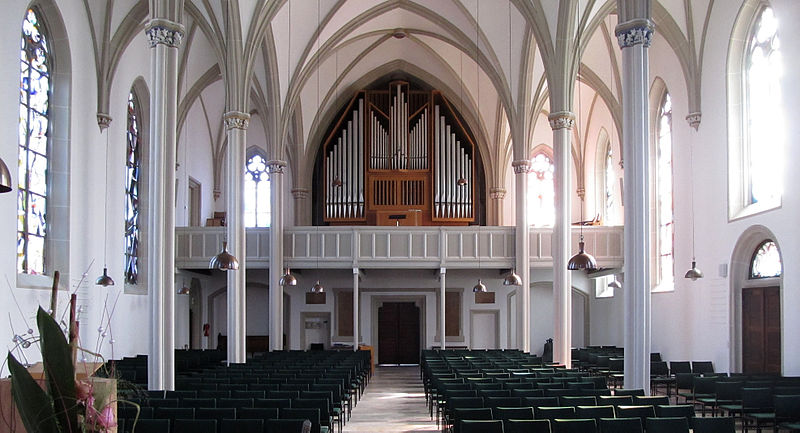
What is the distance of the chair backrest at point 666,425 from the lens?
777cm

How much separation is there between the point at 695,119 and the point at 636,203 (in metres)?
8.50

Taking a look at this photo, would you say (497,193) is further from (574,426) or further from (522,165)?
(574,426)

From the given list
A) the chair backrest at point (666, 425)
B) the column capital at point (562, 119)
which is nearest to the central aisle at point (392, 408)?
the chair backrest at point (666, 425)

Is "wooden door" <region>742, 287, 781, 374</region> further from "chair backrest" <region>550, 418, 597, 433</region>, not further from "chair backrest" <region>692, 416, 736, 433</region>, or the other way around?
"chair backrest" <region>550, 418, 597, 433</region>

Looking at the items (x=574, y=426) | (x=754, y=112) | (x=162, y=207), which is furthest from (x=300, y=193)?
(x=574, y=426)

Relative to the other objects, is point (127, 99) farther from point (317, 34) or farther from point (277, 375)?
point (277, 375)

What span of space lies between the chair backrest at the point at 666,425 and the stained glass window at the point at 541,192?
23.2 metres

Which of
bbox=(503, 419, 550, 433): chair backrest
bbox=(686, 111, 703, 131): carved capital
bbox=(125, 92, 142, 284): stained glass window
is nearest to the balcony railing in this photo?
bbox=(125, 92, 142, 284): stained glass window

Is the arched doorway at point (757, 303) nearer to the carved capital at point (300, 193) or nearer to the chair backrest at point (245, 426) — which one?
the chair backrest at point (245, 426)

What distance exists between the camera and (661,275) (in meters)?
22.7

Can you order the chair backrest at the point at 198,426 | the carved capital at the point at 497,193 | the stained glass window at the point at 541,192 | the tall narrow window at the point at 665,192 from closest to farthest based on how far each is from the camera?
the chair backrest at the point at 198,426
the tall narrow window at the point at 665,192
the carved capital at the point at 497,193
the stained glass window at the point at 541,192

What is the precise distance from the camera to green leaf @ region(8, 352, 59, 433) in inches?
88.2

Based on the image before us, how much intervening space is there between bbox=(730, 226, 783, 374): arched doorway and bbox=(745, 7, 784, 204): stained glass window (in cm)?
111

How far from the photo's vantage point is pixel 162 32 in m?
13.0
